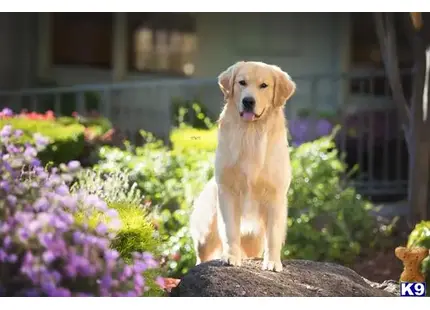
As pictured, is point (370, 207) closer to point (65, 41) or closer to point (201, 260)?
point (201, 260)

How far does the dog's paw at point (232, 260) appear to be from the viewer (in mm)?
4285

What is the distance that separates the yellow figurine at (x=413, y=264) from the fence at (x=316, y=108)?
3.67 feet

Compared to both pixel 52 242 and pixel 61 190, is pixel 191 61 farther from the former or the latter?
pixel 52 242

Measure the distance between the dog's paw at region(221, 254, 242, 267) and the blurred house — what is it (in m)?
1.03

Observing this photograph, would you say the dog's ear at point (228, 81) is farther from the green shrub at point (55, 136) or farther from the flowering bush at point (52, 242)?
the green shrub at point (55, 136)

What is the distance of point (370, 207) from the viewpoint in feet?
18.0

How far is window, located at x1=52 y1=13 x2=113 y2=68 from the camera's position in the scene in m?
6.51

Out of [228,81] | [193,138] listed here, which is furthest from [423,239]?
[193,138]

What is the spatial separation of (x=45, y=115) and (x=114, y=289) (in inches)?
63.7

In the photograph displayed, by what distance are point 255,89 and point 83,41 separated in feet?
9.36

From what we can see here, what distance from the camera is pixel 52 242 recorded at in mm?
3848

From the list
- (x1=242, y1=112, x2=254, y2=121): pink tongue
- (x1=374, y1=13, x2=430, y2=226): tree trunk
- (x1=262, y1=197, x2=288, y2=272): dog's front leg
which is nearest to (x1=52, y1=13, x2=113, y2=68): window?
(x1=374, y1=13, x2=430, y2=226): tree trunk

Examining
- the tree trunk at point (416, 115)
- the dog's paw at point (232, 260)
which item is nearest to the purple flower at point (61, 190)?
the dog's paw at point (232, 260)

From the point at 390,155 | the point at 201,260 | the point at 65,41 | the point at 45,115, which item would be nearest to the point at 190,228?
the point at 201,260
